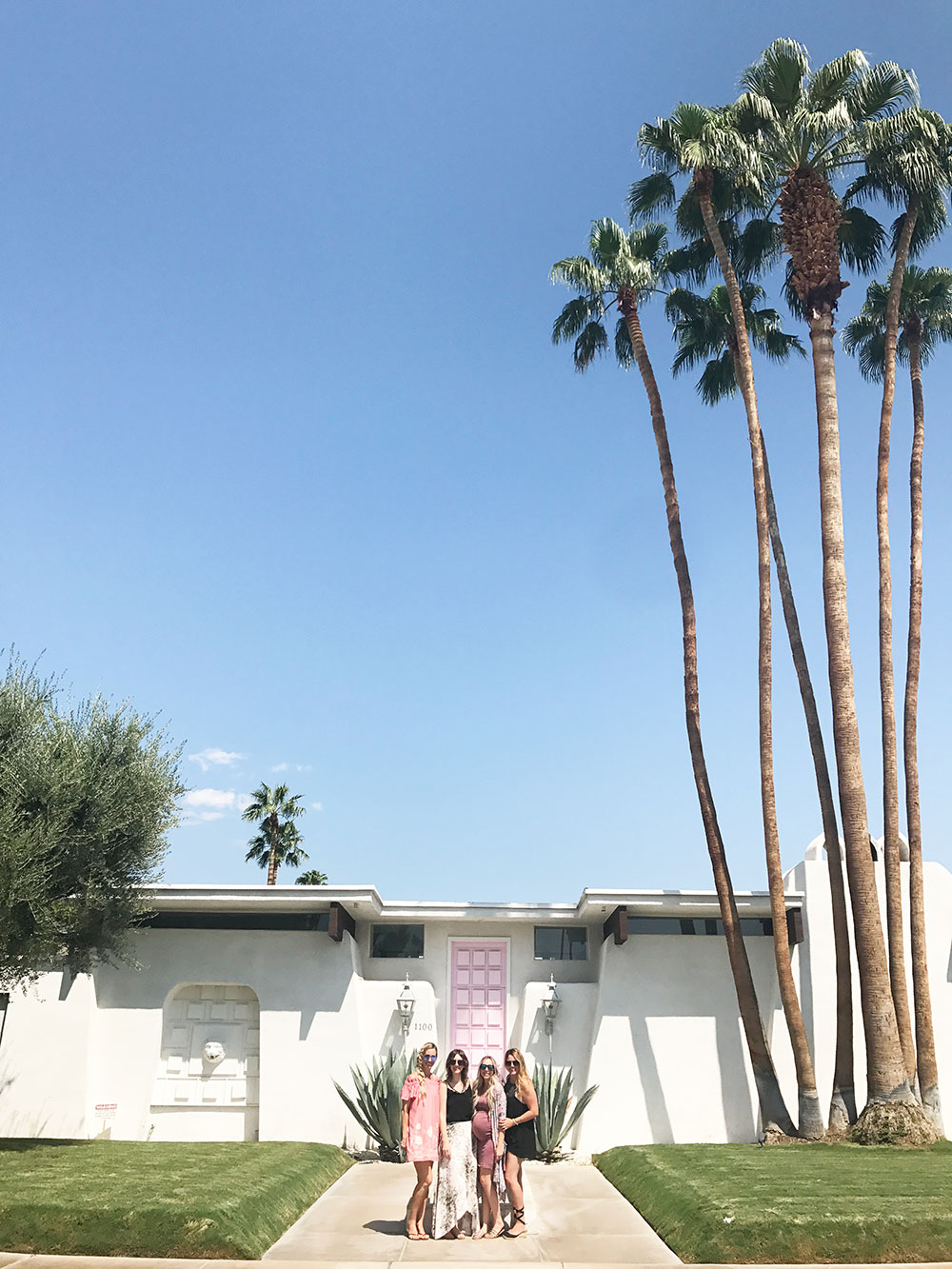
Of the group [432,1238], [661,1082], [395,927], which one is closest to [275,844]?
[395,927]

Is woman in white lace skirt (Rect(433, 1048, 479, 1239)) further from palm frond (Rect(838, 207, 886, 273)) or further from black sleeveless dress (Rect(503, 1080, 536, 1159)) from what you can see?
palm frond (Rect(838, 207, 886, 273))

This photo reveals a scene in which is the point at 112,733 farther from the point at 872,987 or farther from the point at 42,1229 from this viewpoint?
the point at 872,987

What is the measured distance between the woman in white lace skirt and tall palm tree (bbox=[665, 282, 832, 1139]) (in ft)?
23.0

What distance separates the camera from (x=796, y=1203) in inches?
362

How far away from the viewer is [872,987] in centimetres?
1432

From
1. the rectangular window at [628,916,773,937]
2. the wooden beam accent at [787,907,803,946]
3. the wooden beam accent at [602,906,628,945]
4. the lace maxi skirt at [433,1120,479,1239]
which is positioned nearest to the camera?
the lace maxi skirt at [433,1120,479,1239]

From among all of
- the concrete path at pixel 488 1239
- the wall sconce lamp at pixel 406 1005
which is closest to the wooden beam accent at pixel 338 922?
the wall sconce lamp at pixel 406 1005

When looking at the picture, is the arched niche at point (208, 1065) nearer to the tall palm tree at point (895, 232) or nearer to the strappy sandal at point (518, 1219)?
the strappy sandal at point (518, 1219)

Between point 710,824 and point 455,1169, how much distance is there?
25.4 ft

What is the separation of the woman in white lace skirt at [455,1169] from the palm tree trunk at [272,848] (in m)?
30.4

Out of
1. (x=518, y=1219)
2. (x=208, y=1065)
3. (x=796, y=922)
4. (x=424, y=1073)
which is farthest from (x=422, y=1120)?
(x=796, y=922)

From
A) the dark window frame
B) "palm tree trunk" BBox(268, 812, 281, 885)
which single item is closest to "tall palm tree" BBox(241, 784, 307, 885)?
"palm tree trunk" BBox(268, 812, 281, 885)

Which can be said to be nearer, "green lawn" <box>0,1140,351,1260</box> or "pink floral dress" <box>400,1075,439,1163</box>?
"green lawn" <box>0,1140,351,1260</box>

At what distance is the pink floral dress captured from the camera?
903 centimetres
